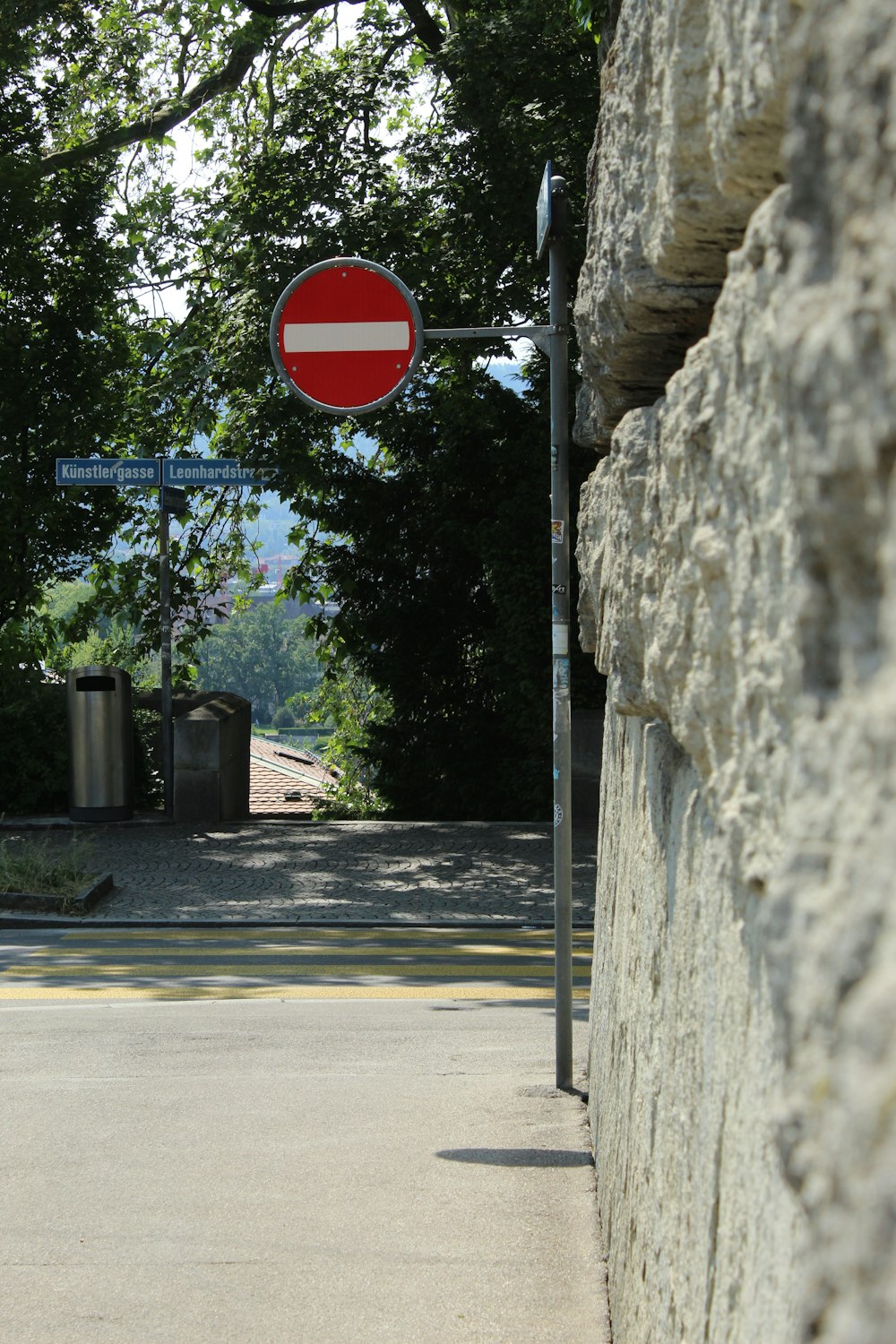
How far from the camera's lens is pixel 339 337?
6.14 metres

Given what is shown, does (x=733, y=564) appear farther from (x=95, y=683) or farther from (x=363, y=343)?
(x=95, y=683)

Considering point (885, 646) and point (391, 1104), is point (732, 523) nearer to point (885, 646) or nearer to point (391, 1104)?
point (885, 646)

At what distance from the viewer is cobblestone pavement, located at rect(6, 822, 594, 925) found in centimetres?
1081

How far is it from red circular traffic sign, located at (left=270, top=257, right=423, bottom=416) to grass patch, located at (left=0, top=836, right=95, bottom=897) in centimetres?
558

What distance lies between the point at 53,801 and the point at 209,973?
288 inches

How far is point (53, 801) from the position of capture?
15406 mm

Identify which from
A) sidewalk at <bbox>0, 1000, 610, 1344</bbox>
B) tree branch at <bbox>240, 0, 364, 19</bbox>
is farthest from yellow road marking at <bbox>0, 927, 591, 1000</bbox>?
tree branch at <bbox>240, 0, 364, 19</bbox>

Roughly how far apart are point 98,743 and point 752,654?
44.2 ft

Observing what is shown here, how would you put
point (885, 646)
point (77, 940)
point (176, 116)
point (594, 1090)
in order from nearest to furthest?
point (885, 646), point (594, 1090), point (77, 940), point (176, 116)

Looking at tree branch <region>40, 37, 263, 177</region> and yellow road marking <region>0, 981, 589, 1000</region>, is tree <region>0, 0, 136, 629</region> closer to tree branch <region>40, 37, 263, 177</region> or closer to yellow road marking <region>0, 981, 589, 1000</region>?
tree branch <region>40, 37, 263, 177</region>

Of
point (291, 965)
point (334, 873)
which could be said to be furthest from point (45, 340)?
point (291, 965)

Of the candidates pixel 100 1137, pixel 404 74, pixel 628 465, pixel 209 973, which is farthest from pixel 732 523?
pixel 404 74

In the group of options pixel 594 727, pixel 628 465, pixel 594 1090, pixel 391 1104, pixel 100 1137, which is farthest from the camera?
pixel 594 727

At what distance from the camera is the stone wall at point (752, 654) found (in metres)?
0.93
